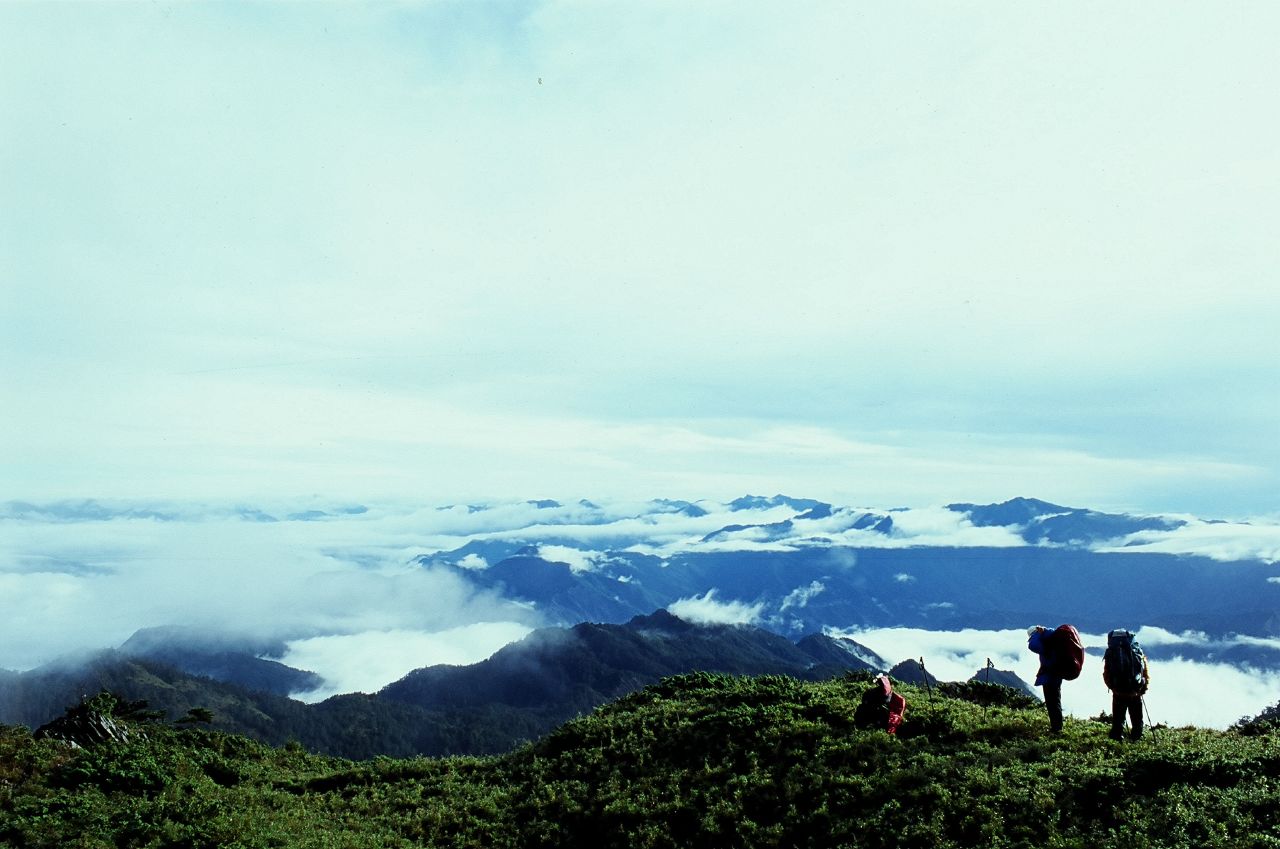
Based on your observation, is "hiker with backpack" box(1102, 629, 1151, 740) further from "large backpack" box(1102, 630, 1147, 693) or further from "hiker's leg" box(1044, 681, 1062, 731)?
"hiker's leg" box(1044, 681, 1062, 731)

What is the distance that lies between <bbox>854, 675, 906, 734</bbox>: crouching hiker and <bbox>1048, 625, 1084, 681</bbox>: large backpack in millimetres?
4839

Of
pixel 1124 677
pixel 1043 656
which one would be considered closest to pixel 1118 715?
pixel 1124 677

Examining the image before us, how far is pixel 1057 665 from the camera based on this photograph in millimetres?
21797

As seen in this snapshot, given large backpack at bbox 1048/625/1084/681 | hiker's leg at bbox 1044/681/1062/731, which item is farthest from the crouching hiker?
large backpack at bbox 1048/625/1084/681

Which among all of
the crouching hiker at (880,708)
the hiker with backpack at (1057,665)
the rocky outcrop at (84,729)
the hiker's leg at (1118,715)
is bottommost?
the rocky outcrop at (84,729)

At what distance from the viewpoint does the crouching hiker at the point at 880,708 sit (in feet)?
78.0

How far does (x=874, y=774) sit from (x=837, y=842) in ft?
10.3

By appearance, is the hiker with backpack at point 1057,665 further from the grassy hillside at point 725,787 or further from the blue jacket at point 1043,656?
the grassy hillside at point 725,787

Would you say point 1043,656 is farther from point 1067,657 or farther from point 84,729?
point 84,729

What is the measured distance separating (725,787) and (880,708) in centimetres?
603

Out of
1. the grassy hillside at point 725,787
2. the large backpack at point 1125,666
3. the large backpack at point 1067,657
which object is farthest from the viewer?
the large backpack at point 1067,657

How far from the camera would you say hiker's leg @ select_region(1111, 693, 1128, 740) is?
20.8 m

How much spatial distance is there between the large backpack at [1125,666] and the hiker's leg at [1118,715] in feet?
1.02

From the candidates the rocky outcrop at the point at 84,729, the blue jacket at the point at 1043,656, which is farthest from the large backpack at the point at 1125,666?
the rocky outcrop at the point at 84,729
